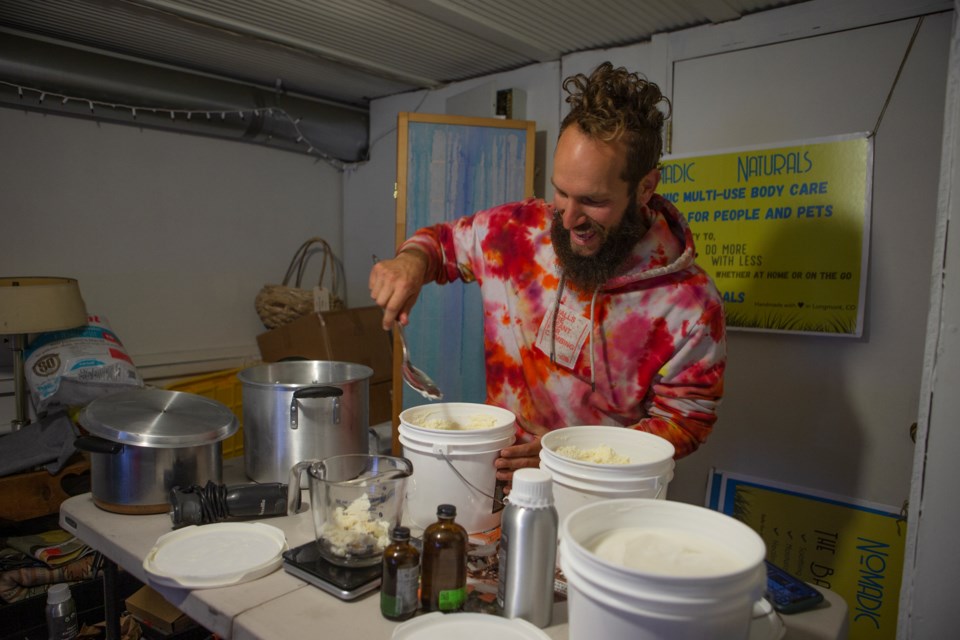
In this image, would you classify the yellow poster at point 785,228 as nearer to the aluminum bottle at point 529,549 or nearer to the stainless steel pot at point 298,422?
the stainless steel pot at point 298,422

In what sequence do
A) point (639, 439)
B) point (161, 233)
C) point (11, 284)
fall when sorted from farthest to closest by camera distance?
1. point (161, 233)
2. point (11, 284)
3. point (639, 439)

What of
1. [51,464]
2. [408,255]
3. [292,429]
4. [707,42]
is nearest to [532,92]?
[707,42]

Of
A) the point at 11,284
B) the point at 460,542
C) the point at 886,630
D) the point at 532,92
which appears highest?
the point at 532,92

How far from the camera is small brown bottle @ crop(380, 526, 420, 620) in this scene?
1.10 metres

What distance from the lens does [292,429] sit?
5.56 feet

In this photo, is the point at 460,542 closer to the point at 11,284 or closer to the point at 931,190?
the point at 931,190

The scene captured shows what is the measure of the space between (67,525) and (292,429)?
0.65 metres

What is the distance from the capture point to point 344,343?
3.98 meters

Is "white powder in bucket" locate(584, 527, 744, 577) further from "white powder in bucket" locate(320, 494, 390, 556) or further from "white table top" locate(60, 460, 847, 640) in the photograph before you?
"white powder in bucket" locate(320, 494, 390, 556)

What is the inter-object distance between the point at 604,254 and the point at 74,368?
2.53 m

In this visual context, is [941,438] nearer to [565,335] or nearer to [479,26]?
[565,335]

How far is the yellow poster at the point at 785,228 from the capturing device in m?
2.56

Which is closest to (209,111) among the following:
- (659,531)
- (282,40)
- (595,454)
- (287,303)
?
(282,40)

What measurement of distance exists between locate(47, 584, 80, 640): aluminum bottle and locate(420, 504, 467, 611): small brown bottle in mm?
1686
